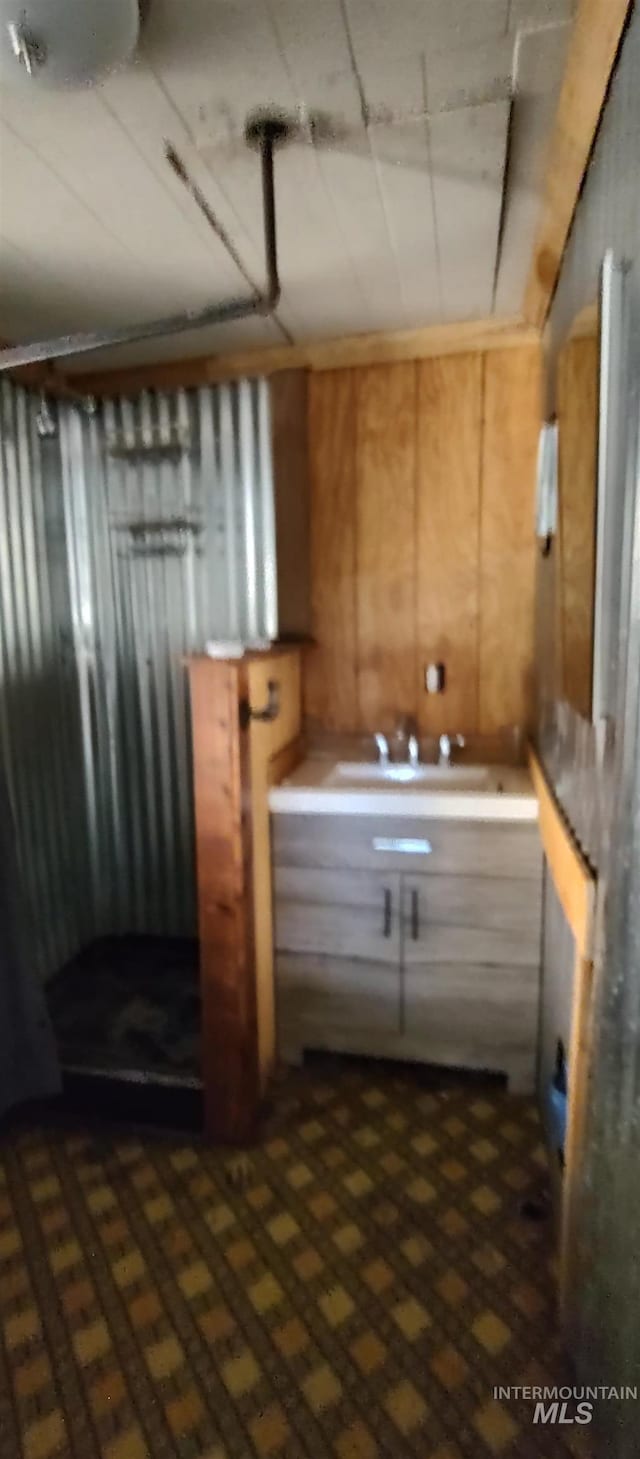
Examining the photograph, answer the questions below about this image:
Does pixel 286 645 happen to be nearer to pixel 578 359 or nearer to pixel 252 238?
pixel 252 238

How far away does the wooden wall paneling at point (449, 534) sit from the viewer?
2.55 metres

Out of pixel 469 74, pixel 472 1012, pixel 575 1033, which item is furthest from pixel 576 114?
pixel 472 1012

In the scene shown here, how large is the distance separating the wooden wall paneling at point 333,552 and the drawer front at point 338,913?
2.25 ft

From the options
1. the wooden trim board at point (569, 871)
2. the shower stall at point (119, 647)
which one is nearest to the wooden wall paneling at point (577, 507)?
the wooden trim board at point (569, 871)

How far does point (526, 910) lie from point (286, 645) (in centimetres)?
113

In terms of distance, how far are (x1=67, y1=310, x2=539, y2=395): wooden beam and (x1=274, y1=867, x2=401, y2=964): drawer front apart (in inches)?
66.4

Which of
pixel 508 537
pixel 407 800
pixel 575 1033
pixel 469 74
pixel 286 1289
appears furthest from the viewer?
pixel 508 537

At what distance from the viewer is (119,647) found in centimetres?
Result: 297

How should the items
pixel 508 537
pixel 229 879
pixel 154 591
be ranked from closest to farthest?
pixel 229 879 → pixel 508 537 → pixel 154 591

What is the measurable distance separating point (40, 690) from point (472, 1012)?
5.91 feet

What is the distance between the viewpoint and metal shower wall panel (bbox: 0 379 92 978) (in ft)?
8.44

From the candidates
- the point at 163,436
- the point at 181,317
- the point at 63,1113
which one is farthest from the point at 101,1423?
the point at 163,436

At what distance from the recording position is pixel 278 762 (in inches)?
95.3

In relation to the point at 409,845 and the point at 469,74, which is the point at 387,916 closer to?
the point at 409,845
